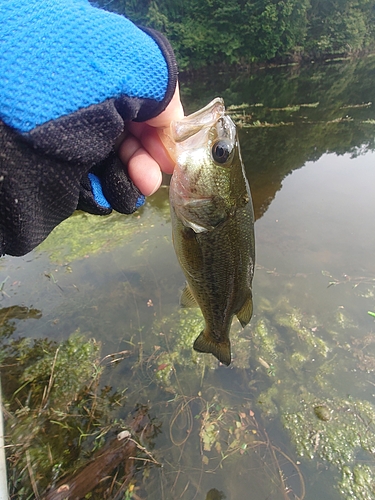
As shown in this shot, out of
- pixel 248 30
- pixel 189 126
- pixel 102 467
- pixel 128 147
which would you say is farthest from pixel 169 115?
pixel 248 30

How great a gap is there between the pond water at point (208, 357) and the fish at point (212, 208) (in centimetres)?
170

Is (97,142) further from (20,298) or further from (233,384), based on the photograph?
(20,298)

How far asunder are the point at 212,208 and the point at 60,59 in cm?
89

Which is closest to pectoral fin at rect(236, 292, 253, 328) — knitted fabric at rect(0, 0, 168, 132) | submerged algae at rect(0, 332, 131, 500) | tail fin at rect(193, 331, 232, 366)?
tail fin at rect(193, 331, 232, 366)

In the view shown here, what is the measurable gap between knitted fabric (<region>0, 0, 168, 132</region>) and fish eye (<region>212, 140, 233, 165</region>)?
20.0 inches

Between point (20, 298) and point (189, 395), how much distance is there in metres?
2.55

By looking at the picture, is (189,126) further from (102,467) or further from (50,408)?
(50,408)

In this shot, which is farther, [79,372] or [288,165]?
[288,165]

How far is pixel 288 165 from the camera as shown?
7.93 m

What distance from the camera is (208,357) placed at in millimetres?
3471

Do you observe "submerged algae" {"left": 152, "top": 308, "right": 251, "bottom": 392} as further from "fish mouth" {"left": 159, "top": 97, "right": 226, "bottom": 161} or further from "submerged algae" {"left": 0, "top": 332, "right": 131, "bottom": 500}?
"fish mouth" {"left": 159, "top": 97, "right": 226, "bottom": 161}

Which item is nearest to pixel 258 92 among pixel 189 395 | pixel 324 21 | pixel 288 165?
pixel 288 165

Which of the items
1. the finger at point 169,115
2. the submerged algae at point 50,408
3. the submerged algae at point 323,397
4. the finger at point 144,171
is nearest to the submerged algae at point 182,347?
the submerged algae at point 323,397

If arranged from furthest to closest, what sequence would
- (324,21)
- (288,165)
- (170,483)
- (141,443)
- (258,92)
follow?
(324,21) → (258,92) → (288,165) → (141,443) → (170,483)
